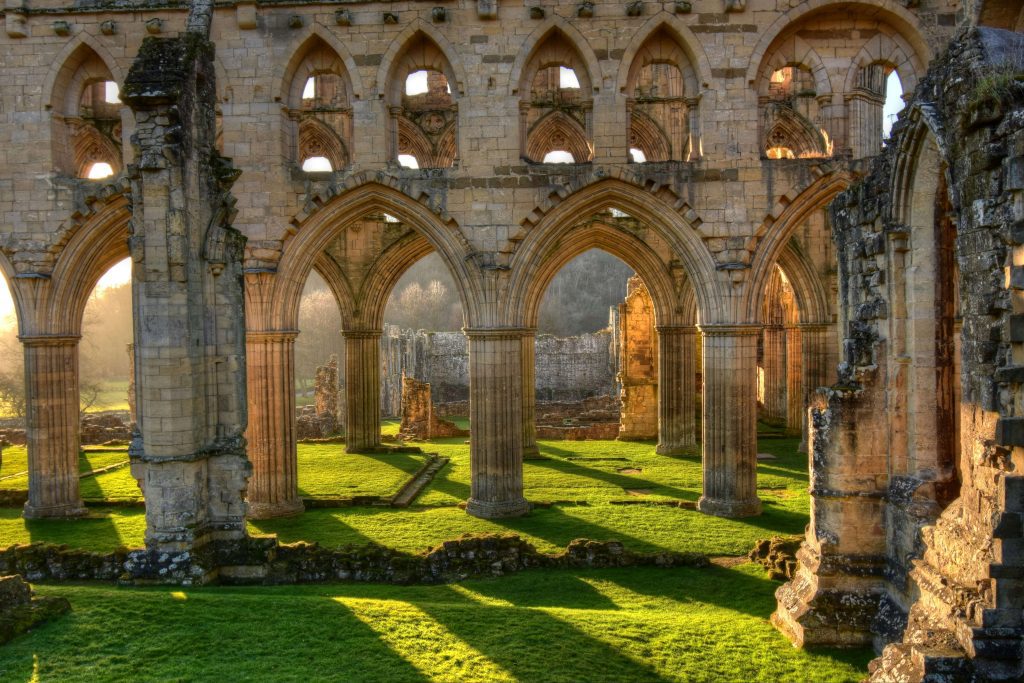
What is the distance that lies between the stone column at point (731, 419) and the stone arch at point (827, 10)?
390cm

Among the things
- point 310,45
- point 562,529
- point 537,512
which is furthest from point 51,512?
point 310,45

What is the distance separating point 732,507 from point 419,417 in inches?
447

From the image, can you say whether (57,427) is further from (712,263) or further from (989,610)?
(989,610)

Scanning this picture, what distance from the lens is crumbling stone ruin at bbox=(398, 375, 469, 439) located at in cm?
2108

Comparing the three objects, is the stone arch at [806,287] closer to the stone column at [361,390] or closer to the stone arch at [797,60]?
the stone arch at [797,60]

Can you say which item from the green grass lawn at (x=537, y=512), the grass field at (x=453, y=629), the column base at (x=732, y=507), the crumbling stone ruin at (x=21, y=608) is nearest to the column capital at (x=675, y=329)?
the green grass lawn at (x=537, y=512)

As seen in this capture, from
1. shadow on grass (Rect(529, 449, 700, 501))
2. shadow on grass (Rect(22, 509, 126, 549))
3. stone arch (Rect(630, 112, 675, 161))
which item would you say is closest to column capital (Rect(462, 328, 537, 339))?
shadow on grass (Rect(529, 449, 700, 501))

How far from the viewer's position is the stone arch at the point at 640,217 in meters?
11.5

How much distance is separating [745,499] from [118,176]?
11101mm

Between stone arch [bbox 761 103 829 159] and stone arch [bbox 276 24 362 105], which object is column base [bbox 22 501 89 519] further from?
stone arch [bbox 761 103 829 159]

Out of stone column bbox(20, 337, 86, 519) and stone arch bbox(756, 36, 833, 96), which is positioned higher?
stone arch bbox(756, 36, 833, 96)

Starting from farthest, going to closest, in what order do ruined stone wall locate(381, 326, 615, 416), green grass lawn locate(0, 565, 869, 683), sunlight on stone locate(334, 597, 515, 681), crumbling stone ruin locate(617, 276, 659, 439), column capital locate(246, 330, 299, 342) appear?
ruined stone wall locate(381, 326, 615, 416) → crumbling stone ruin locate(617, 276, 659, 439) → column capital locate(246, 330, 299, 342) → sunlight on stone locate(334, 597, 515, 681) → green grass lawn locate(0, 565, 869, 683)

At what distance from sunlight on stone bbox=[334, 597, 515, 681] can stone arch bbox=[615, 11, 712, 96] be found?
8.19 metres

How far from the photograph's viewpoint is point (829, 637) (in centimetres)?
646
